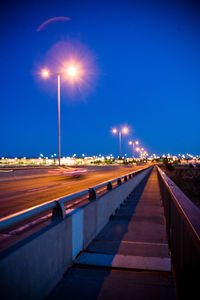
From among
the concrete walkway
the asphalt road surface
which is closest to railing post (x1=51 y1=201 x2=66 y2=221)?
the concrete walkway

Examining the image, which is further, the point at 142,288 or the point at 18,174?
the point at 18,174

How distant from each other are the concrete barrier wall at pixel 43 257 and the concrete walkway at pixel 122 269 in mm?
240

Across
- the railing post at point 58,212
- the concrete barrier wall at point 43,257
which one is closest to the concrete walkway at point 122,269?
the concrete barrier wall at point 43,257

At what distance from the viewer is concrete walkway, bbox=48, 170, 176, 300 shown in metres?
3.91

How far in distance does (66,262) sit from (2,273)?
215 centimetres

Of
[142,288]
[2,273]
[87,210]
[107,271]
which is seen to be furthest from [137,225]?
[2,273]

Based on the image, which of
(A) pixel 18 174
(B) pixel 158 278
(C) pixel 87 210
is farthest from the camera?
(A) pixel 18 174

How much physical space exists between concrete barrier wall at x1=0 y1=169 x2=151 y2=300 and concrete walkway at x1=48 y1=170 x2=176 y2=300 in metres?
0.24

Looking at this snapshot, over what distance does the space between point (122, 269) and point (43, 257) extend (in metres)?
1.88

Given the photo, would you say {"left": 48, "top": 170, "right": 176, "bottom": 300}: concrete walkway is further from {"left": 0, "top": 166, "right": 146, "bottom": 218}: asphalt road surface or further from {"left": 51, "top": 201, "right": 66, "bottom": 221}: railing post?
{"left": 0, "top": 166, "right": 146, "bottom": 218}: asphalt road surface

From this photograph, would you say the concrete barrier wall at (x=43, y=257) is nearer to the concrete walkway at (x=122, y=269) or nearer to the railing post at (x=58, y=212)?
the railing post at (x=58, y=212)

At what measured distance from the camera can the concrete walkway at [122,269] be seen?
391 cm

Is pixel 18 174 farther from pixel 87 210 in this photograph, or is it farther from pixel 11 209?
pixel 87 210

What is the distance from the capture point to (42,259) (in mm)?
3598
